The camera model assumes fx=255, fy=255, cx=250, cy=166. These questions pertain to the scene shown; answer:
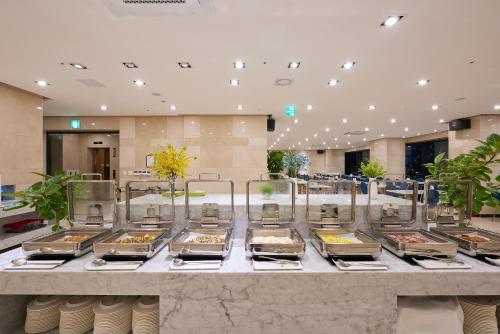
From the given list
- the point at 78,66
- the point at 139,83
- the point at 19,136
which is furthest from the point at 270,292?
the point at 19,136

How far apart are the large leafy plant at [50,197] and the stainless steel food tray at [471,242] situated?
9.36 feet

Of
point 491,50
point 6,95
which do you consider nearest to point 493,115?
point 491,50

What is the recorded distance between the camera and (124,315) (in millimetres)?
→ 1519

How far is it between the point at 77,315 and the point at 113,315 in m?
0.24

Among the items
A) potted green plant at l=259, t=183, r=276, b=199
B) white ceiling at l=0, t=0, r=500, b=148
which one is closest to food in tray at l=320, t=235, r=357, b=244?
potted green plant at l=259, t=183, r=276, b=199

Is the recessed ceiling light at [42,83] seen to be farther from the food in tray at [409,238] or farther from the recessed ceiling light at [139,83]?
the food in tray at [409,238]

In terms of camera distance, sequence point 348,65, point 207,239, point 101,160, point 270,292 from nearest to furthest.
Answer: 1. point 270,292
2. point 207,239
3. point 348,65
4. point 101,160

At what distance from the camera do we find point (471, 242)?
161cm

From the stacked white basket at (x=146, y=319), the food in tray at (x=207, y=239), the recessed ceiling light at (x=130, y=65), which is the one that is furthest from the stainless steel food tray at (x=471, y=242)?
the recessed ceiling light at (x=130, y=65)

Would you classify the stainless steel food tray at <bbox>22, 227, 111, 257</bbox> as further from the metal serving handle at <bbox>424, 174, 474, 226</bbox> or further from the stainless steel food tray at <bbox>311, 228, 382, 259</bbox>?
the metal serving handle at <bbox>424, 174, 474, 226</bbox>

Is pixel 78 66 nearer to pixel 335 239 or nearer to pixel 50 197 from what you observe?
pixel 50 197

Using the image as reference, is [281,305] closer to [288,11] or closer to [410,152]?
[288,11]

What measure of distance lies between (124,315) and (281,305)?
3.06 feet

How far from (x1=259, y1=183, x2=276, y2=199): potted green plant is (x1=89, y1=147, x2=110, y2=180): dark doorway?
7.21 meters
